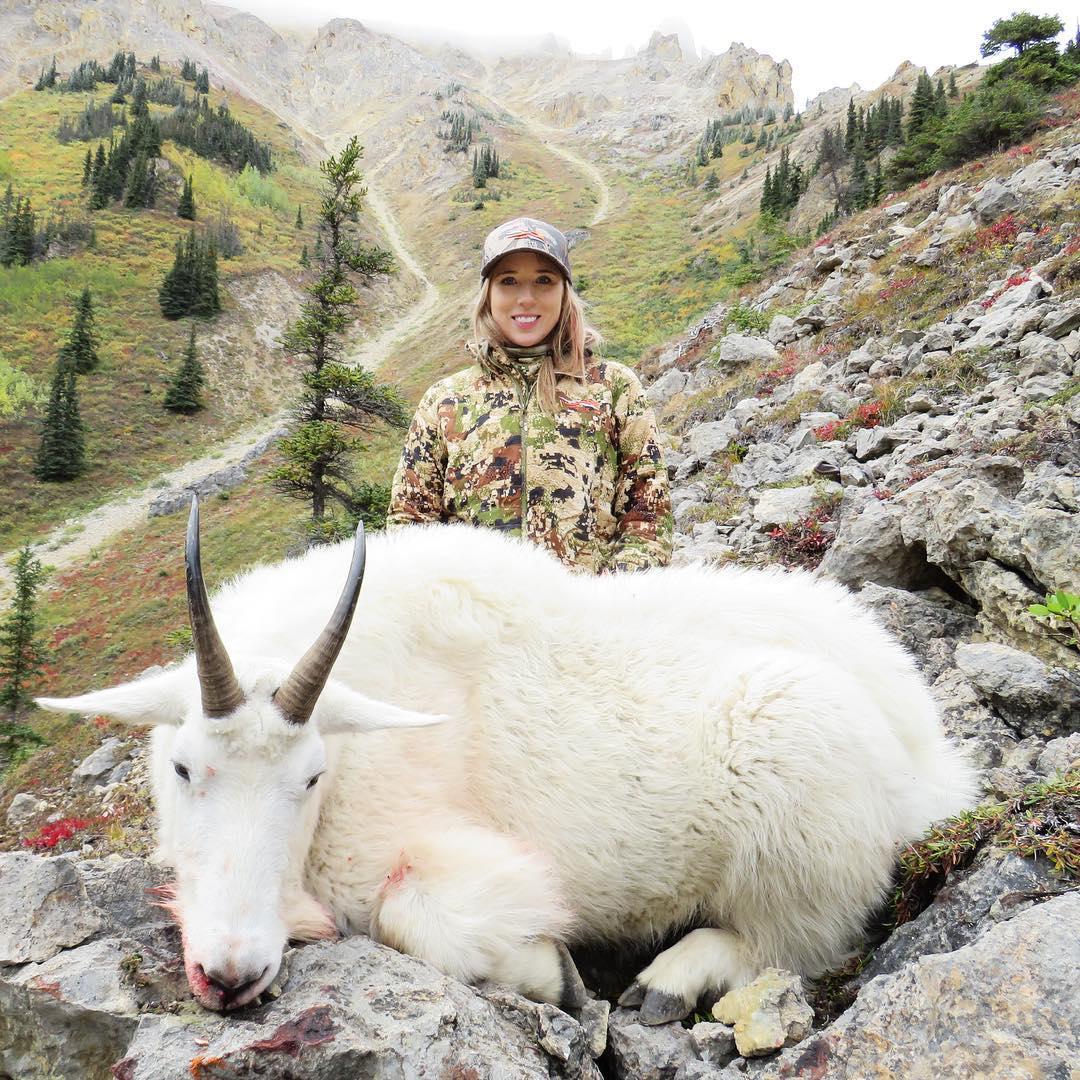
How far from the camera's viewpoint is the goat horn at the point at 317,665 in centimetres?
208

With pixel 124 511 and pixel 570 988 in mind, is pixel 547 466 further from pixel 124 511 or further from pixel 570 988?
pixel 124 511

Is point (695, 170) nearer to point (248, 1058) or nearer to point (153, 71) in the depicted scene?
point (153, 71)

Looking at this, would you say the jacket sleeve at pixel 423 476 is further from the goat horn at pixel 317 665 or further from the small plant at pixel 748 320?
the small plant at pixel 748 320

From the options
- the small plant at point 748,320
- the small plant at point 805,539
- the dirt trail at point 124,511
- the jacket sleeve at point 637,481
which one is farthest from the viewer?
the dirt trail at point 124,511

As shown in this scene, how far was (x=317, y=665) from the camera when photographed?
2.08m

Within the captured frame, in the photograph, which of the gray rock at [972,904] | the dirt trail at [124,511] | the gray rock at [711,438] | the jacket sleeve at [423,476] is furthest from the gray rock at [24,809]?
the gray rock at [972,904]

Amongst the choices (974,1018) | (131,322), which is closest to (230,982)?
(974,1018)

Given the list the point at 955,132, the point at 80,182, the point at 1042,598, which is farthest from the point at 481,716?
the point at 80,182

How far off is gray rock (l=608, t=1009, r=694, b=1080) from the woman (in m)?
2.55

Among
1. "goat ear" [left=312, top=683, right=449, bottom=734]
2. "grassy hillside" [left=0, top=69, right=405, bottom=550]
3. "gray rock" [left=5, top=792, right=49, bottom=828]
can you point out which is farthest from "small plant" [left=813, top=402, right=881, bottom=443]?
"grassy hillside" [left=0, top=69, right=405, bottom=550]

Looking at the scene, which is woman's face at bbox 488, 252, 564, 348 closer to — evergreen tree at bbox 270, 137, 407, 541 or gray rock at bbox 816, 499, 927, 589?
gray rock at bbox 816, 499, 927, 589

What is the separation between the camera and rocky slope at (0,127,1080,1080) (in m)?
1.72

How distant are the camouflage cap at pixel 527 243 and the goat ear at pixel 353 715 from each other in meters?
3.00

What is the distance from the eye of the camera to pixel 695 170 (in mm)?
93562
